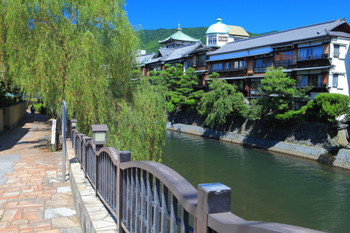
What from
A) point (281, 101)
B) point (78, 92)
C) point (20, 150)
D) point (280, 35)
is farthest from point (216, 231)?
point (280, 35)

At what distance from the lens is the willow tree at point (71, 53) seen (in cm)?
1147

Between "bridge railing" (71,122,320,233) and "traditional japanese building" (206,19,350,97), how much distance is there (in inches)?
950

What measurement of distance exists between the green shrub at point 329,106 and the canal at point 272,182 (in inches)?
139

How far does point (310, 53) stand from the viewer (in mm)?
25641

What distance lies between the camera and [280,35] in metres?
30.8

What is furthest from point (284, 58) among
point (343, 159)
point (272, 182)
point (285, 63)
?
point (272, 182)

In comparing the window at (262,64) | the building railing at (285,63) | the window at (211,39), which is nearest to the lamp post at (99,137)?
the building railing at (285,63)

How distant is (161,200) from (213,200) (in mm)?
931

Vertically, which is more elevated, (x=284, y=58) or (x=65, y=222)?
(x=284, y=58)

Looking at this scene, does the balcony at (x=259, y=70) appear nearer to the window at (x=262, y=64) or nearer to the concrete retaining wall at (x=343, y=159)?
the window at (x=262, y=64)

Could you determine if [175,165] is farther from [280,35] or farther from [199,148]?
[280,35]

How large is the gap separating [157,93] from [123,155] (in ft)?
34.7

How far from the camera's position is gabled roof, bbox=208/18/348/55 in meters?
24.9

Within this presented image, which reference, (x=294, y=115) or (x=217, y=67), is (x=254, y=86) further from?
(x=294, y=115)
